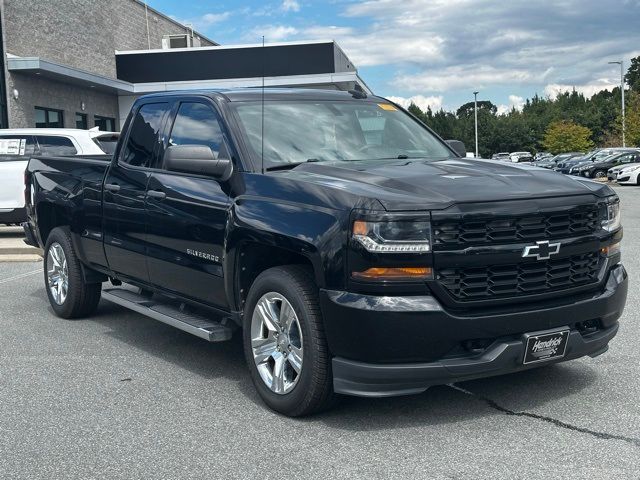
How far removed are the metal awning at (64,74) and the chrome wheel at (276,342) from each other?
73.2ft

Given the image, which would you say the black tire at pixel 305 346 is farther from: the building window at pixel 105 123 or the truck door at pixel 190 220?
the building window at pixel 105 123

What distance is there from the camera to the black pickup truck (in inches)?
168

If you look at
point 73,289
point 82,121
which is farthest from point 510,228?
point 82,121

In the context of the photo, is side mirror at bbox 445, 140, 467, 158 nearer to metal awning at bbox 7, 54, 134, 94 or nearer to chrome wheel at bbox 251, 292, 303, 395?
chrome wheel at bbox 251, 292, 303, 395

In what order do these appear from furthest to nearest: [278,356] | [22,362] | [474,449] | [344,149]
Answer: [22,362], [344,149], [278,356], [474,449]

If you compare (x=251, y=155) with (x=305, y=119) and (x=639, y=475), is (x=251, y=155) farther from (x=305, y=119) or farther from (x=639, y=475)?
(x=639, y=475)

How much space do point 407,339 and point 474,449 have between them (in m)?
0.65

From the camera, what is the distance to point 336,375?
173 inches

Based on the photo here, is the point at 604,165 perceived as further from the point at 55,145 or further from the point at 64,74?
the point at 55,145

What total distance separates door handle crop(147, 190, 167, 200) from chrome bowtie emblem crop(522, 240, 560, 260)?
8.70 feet

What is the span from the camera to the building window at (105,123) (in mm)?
31984

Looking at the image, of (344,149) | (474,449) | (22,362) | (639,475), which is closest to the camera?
(639,475)

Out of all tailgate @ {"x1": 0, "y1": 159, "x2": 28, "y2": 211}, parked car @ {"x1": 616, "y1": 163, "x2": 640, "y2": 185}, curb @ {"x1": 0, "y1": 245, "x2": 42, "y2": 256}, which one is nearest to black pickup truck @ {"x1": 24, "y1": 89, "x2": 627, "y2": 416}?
curb @ {"x1": 0, "y1": 245, "x2": 42, "y2": 256}

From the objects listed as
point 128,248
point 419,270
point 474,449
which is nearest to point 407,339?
point 419,270
